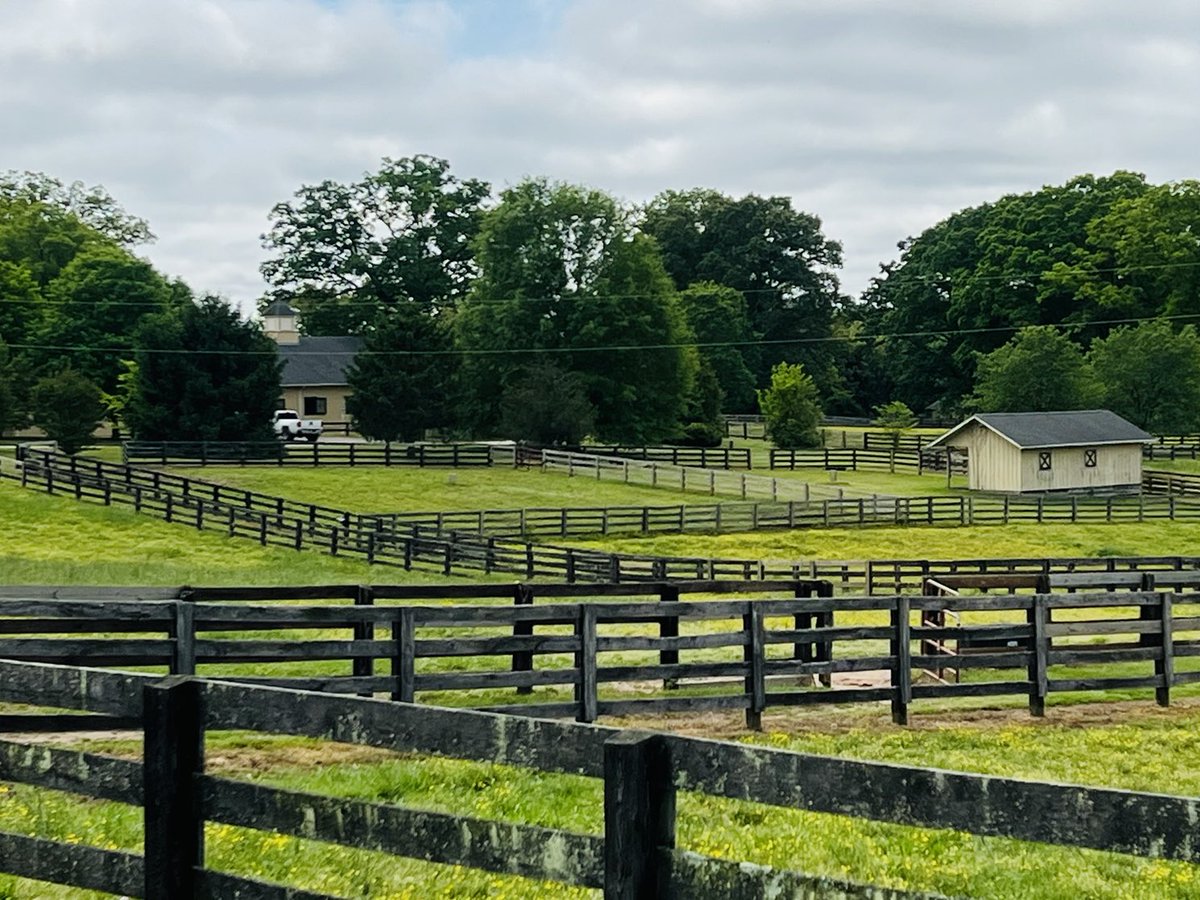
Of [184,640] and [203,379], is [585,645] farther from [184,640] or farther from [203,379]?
[203,379]

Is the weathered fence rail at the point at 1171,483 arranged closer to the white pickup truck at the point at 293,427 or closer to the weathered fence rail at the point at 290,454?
the weathered fence rail at the point at 290,454

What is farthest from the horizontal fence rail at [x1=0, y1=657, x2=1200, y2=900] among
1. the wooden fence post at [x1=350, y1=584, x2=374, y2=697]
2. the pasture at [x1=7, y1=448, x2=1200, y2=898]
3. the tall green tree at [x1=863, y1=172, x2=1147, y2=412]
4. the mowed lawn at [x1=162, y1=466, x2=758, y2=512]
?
the tall green tree at [x1=863, y1=172, x2=1147, y2=412]

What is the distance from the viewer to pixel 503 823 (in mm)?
4215

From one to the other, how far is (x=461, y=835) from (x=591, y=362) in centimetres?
7532

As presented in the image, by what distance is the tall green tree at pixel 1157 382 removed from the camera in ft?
243

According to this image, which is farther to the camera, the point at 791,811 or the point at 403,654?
the point at 403,654

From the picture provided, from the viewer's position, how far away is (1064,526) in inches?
1982

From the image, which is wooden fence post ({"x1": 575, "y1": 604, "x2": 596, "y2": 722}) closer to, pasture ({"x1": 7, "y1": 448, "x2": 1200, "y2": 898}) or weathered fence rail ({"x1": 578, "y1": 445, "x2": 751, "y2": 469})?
pasture ({"x1": 7, "y1": 448, "x2": 1200, "y2": 898})

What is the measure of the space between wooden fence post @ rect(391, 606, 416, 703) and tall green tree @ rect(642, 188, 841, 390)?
101 meters

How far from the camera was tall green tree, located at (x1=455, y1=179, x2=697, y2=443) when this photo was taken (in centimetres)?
7862

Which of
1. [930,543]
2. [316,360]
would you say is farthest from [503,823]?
[316,360]

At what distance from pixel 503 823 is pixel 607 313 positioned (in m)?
75.4

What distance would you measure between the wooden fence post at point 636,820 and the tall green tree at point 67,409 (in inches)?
2137

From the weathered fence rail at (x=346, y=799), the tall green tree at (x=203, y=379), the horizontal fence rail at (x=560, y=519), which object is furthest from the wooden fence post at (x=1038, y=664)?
the tall green tree at (x=203, y=379)
